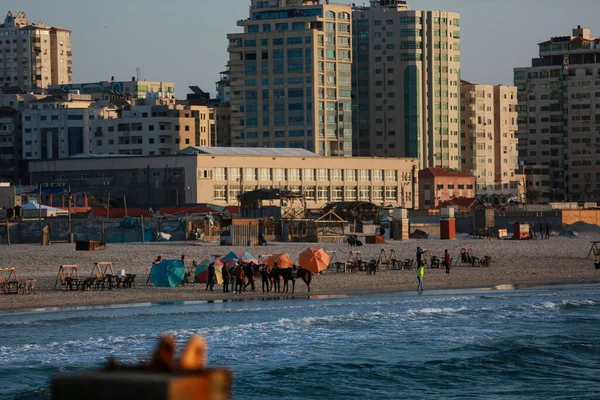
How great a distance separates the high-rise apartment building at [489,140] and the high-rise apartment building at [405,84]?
6.34 m

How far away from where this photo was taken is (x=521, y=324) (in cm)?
3722

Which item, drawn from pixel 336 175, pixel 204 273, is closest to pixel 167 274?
pixel 204 273

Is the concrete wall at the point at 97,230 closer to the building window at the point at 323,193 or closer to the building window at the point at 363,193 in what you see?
the building window at the point at 323,193

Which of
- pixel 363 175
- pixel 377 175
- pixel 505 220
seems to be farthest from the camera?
pixel 377 175

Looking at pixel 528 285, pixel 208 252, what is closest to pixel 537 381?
pixel 528 285

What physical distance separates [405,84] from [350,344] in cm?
14673

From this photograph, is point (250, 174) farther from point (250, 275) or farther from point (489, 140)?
point (250, 275)

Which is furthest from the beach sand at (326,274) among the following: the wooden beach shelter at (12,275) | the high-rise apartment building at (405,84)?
the high-rise apartment building at (405,84)

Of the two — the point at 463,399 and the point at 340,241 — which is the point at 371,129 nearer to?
the point at 340,241

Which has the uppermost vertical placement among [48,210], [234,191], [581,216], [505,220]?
[234,191]

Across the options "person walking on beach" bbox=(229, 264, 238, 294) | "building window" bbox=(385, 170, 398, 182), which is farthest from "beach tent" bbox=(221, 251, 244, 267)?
"building window" bbox=(385, 170, 398, 182)

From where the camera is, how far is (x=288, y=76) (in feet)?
543

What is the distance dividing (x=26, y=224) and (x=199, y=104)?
4266 inches

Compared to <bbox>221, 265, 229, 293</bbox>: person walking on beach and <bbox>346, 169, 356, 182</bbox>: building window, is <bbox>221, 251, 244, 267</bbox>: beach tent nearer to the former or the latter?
<bbox>221, 265, 229, 293</bbox>: person walking on beach
